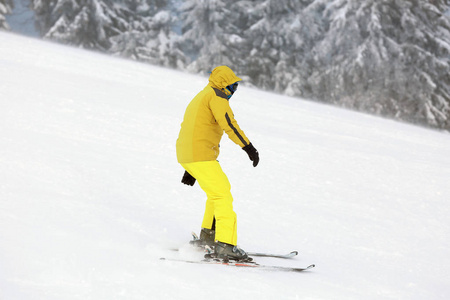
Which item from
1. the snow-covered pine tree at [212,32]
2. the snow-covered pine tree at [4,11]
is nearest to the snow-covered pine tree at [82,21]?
the snow-covered pine tree at [4,11]

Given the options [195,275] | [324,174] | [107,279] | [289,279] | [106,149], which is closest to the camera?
[107,279]

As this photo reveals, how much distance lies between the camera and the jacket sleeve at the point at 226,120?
12.7 feet

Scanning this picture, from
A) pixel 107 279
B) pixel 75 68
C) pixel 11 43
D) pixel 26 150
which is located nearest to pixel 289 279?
pixel 107 279

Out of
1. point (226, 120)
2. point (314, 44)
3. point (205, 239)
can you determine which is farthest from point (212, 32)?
point (226, 120)

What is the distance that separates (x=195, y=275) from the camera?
12.2ft

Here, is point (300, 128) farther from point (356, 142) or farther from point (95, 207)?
point (95, 207)

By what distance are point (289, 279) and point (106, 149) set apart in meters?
3.49


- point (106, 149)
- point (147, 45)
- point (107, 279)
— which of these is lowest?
point (107, 279)

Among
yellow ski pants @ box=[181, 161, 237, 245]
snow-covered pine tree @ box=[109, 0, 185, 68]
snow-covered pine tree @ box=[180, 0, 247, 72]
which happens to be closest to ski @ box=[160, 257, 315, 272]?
yellow ski pants @ box=[181, 161, 237, 245]

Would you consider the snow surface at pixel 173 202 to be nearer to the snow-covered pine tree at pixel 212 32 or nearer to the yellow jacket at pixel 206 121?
the yellow jacket at pixel 206 121

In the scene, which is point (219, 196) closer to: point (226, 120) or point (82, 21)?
point (226, 120)

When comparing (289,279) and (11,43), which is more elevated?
(11,43)

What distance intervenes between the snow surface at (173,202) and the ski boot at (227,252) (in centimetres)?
11

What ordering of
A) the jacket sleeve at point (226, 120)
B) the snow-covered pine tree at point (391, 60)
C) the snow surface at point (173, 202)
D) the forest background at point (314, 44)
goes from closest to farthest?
the snow surface at point (173, 202) < the jacket sleeve at point (226, 120) < the snow-covered pine tree at point (391, 60) < the forest background at point (314, 44)
